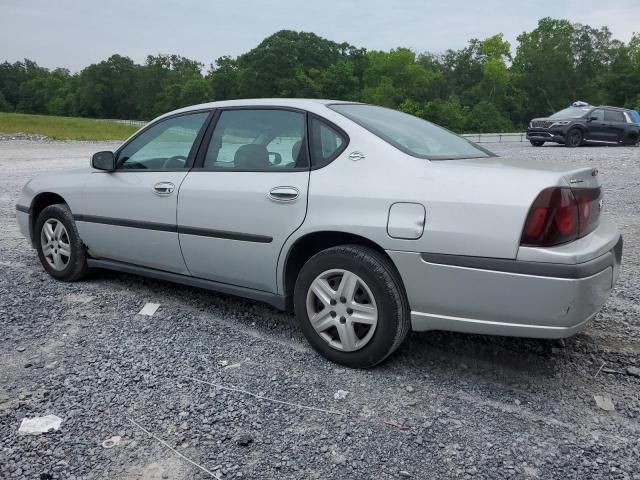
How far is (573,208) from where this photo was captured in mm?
2916

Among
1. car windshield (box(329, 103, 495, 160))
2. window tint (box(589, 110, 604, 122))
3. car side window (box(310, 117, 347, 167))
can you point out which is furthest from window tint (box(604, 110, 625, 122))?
car side window (box(310, 117, 347, 167))

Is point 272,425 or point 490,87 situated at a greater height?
point 490,87

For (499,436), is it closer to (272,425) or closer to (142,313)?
(272,425)

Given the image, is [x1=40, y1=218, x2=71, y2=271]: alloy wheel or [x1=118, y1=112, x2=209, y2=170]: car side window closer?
[x1=118, y1=112, x2=209, y2=170]: car side window

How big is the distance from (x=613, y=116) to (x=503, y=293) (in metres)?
21.3

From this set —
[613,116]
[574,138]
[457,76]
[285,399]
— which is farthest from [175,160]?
[457,76]

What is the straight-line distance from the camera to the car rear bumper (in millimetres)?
2791

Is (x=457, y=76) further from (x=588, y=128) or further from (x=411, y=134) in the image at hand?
(x=411, y=134)

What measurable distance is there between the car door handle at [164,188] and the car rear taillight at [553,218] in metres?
2.44

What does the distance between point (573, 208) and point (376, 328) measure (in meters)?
1.20

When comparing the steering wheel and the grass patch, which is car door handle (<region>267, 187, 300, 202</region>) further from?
the grass patch

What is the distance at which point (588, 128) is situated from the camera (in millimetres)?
20781

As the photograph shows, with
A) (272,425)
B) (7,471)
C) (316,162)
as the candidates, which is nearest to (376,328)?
(272,425)

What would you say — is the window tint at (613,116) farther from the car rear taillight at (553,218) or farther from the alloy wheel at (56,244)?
the alloy wheel at (56,244)
